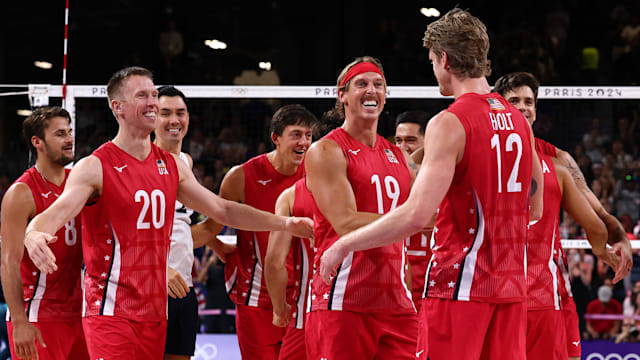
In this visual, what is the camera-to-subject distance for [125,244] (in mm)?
5000

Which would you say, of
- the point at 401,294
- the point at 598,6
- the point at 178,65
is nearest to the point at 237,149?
the point at 178,65

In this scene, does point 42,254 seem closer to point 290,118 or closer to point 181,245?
point 181,245

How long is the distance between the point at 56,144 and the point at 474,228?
3.48m

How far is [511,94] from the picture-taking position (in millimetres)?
5930

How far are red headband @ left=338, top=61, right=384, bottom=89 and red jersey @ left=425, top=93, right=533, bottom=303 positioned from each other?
3.91 ft

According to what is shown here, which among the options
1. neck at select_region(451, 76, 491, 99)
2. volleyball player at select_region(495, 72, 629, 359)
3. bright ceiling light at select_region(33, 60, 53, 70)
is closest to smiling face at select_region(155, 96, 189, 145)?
volleyball player at select_region(495, 72, 629, 359)

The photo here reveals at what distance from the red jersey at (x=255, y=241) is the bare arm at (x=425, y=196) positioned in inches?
112

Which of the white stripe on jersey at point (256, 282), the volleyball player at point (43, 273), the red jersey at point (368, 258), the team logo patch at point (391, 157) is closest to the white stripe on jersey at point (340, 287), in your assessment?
the red jersey at point (368, 258)

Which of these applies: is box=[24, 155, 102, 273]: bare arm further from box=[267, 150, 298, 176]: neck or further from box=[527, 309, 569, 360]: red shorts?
box=[527, 309, 569, 360]: red shorts

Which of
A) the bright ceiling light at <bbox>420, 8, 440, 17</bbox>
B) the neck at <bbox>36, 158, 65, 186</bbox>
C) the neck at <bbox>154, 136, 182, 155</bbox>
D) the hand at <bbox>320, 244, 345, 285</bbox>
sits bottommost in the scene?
the hand at <bbox>320, 244, 345, 285</bbox>

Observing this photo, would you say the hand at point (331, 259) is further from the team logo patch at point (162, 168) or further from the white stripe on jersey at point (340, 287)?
the team logo patch at point (162, 168)

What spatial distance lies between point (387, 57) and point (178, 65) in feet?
15.8

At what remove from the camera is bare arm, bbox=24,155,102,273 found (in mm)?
4152

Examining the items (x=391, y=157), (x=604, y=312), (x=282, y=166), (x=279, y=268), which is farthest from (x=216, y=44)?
(x=391, y=157)
